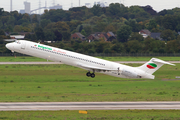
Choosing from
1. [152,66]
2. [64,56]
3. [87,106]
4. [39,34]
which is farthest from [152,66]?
[39,34]

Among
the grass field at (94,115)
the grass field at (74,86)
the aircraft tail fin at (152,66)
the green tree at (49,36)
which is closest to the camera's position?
the grass field at (94,115)

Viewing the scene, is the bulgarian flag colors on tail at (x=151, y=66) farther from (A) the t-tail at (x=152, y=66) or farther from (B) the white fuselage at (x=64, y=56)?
(B) the white fuselage at (x=64, y=56)

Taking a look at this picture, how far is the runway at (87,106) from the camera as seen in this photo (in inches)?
1880

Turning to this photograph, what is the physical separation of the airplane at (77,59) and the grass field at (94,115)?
56.9 feet

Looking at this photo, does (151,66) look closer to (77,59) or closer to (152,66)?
(152,66)

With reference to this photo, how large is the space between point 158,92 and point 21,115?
32814mm

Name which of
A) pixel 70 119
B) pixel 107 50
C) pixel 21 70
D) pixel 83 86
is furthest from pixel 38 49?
pixel 107 50

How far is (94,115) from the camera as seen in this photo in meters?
44.3

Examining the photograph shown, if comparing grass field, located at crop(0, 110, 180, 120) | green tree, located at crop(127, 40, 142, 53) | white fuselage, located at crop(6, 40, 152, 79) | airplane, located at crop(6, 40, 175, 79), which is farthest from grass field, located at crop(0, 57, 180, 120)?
green tree, located at crop(127, 40, 142, 53)

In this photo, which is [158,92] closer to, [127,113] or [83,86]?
[83,86]

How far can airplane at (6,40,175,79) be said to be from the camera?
60281 millimetres

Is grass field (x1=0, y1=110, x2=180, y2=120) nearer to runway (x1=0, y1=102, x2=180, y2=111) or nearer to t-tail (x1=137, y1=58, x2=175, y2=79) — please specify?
runway (x1=0, y1=102, x2=180, y2=111)

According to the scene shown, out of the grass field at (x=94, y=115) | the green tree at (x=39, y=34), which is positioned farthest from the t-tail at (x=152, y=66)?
the green tree at (x=39, y=34)

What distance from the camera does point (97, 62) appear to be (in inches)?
2477
